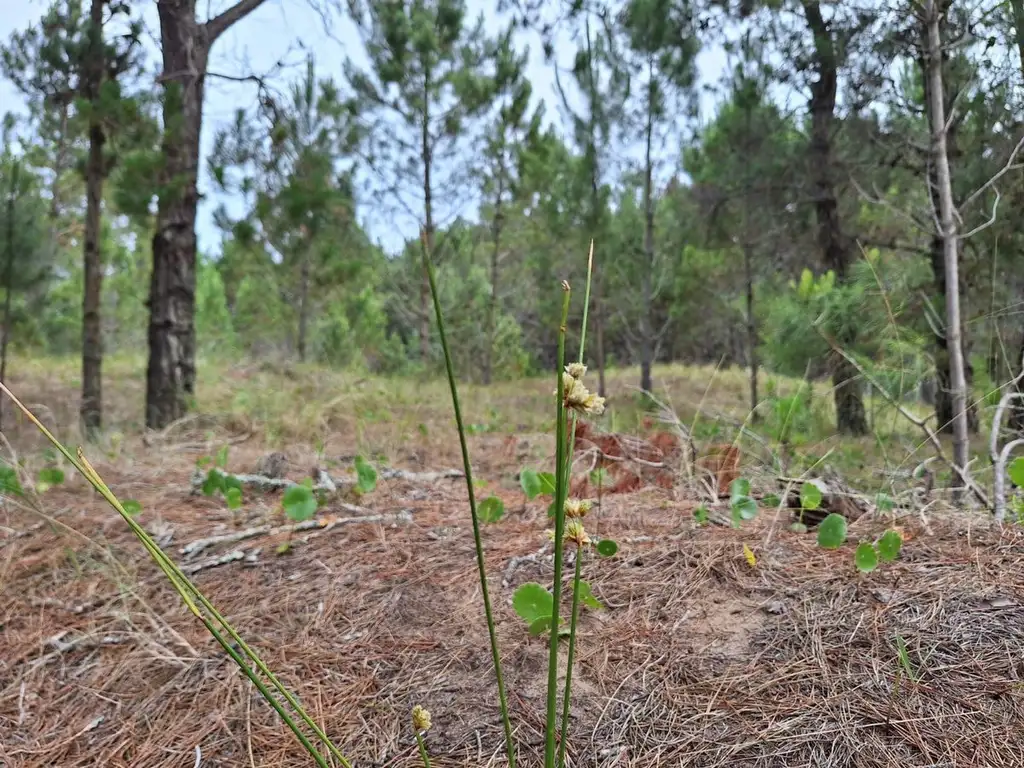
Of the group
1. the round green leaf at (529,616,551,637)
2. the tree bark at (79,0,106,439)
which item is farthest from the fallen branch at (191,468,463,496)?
the tree bark at (79,0,106,439)

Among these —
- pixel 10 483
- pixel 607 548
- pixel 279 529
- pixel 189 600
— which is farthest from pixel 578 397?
pixel 10 483

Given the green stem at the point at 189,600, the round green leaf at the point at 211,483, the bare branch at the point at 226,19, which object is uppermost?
the bare branch at the point at 226,19

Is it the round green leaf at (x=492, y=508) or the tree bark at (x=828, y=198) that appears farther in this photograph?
the tree bark at (x=828, y=198)

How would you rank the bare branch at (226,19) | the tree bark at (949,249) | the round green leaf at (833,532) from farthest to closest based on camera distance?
the bare branch at (226,19), the tree bark at (949,249), the round green leaf at (833,532)

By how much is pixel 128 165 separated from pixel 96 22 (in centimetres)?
124

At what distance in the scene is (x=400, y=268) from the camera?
372 inches

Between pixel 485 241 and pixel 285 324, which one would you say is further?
pixel 285 324

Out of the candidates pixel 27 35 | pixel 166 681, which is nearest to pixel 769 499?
pixel 166 681

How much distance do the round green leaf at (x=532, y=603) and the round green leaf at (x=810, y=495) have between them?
0.83 metres

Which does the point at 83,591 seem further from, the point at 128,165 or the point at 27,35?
the point at 27,35

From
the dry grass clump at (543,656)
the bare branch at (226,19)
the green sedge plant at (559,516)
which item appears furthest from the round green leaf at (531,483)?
the bare branch at (226,19)

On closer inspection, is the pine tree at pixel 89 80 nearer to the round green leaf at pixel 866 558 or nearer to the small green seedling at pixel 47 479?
the small green seedling at pixel 47 479

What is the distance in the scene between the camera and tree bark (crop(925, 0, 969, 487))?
1.97m

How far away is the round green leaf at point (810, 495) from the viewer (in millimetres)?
1476
